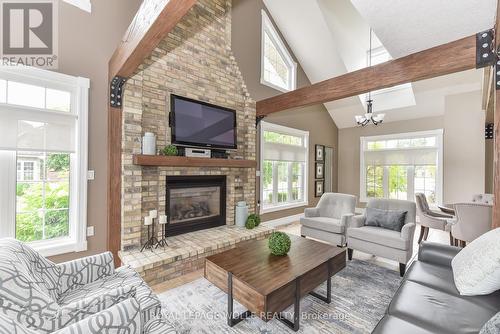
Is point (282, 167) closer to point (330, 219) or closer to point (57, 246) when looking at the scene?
point (330, 219)

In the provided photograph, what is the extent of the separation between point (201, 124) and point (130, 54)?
1.43 metres

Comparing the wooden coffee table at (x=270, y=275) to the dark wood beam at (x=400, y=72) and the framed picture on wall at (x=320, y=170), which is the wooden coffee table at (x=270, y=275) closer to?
the dark wood beam at (x=400, y=72)

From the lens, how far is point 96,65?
2797 millimetres

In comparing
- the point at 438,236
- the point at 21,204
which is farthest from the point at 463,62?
the point at 21,204

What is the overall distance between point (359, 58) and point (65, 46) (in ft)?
17.5

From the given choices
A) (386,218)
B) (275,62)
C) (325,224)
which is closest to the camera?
(386,218)

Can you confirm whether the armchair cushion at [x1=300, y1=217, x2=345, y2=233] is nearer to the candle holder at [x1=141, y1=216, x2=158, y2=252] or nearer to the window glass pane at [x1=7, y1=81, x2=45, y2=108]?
the candle holder at [x1=141, y1=216, x2=158, y2=252]

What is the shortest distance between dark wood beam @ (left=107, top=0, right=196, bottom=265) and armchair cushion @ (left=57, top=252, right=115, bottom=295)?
3.50 ft

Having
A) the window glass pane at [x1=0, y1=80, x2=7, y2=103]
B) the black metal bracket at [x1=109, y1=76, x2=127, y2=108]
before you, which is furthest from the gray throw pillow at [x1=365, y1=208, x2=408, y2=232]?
the window glass pane at [x1=0, y1=80, x2=7, y2=103]

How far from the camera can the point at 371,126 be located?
6.65 meters

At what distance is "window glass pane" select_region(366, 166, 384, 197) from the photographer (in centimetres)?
648

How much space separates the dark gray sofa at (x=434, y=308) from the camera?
4.14ft

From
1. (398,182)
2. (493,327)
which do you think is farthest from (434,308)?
(398,182)

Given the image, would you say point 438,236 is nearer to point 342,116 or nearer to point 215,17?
point 342,116
